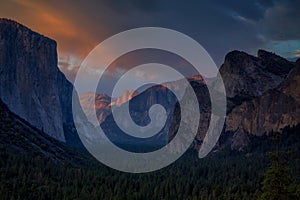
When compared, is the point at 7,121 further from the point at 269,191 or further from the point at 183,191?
the point at 269,191

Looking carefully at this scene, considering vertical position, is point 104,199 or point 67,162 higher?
point 67,162

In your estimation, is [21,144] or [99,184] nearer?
[99,184]

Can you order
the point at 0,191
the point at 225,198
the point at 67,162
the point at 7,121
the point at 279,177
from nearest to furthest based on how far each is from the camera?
the point at 279,177
the point at 0,191
the point at 225,198
the point at 67,162
the point at 7,121

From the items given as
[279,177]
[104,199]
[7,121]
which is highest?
[7,121]

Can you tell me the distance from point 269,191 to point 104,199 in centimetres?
8858

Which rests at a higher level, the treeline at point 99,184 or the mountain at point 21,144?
the mountain at point 21,144

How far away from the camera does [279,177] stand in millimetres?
27281

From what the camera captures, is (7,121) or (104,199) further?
(7,121)

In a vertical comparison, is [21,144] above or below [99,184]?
above

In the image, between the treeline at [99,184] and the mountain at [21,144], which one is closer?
the treeline at [99,184]

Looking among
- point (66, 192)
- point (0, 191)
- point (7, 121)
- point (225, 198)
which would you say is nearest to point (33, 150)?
point (7, 121)

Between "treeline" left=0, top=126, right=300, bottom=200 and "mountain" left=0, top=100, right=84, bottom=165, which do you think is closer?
"treeline" left=0, top=126, right=300, bottom=200

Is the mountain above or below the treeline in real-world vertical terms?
above

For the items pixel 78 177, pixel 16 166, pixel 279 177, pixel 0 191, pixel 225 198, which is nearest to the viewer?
pixel 279 177
